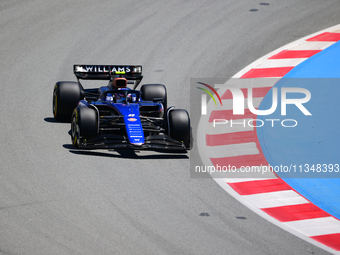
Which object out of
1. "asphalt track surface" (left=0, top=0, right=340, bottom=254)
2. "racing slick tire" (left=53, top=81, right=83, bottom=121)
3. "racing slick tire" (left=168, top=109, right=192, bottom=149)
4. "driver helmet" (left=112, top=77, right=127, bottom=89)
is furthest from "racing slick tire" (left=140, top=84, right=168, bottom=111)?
"racing slick tire" (left=168, top=109, right=192, bottom=149)

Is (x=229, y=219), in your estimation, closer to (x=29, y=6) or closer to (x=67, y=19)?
(x=67, y=19)

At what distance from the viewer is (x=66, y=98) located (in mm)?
12906

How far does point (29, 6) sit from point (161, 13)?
173 inches

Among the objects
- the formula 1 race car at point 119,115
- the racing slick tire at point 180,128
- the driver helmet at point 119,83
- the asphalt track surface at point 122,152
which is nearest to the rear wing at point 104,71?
the formula 1 race car at point 119,115

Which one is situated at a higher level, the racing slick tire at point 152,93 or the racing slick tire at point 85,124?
the racing slick tire at point 152,93

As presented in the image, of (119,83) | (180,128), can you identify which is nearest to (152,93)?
(119,83)

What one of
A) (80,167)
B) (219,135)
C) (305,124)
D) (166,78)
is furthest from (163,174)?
(166,78)

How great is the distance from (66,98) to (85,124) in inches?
72.6

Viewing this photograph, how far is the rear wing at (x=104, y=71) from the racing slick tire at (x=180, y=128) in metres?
2.21

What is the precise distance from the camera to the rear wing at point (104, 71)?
13555 millimetres

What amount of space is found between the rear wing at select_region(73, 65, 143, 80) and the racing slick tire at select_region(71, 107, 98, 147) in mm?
2237

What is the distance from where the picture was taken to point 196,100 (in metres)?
15.0

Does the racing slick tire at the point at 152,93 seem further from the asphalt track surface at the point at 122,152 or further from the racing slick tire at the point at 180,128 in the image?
the racing slick tire at the point at 180,128

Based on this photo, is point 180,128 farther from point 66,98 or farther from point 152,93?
point 66,98
